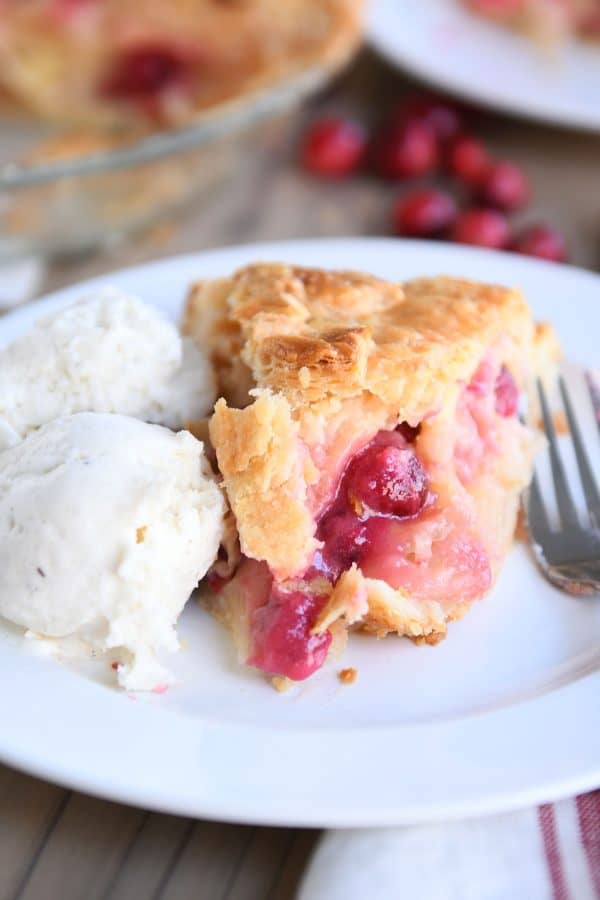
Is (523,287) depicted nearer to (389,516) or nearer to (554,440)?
(554,440)

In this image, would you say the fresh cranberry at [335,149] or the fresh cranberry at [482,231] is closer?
the fresh cranberry at [482,231]

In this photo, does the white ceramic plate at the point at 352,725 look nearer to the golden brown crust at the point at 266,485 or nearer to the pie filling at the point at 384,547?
the pie filling at the point at 384,547

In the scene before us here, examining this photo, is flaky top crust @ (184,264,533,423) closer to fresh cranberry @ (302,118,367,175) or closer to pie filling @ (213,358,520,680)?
pie filling @ (213,358,520,680)

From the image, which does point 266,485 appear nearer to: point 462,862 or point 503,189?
point 462,862

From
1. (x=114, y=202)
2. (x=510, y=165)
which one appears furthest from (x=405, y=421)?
(x=510, y=165)

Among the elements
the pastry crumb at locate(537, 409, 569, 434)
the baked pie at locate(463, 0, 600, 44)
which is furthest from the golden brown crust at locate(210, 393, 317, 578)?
the baked pie at locate(463, 0, 600, 44)

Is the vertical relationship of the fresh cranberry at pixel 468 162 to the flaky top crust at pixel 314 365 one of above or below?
below

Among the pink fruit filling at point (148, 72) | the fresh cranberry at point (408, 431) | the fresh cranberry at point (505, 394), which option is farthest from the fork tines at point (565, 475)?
the pink fruit filling at point (148, 72)
